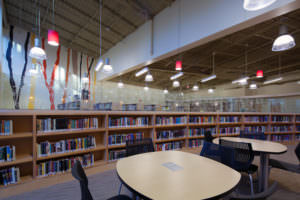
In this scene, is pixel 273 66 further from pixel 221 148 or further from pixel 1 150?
pixel 1 150

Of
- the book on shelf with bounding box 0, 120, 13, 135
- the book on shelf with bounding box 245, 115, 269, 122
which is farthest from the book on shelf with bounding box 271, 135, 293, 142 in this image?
the book on shelf with bounding box 0, 120, 13, 135

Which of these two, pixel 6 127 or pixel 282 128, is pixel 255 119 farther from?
pixel 6 127

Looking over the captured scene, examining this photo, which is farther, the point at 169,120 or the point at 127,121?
the point at 169,120

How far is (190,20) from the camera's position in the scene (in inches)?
172

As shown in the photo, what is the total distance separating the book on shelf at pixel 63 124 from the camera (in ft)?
9.04

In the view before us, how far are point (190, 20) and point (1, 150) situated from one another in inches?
215

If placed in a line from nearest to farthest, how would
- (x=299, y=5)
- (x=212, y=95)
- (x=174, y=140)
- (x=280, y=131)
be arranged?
(x=299, y=5)
(x=174, y=140)
(x=280, y=131)
(x=212, y=95)

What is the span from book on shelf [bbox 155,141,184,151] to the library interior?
4cm

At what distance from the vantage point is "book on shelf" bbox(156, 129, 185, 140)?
4344 mm

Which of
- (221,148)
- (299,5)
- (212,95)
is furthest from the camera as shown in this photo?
(212,95)

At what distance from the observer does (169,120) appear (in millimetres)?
4531

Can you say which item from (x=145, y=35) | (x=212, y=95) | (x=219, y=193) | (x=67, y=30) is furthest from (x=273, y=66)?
(x=67, y=30)

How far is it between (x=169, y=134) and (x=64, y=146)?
2897 millimetres

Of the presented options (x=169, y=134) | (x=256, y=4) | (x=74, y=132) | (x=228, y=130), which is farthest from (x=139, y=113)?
(x=228, y=130)
